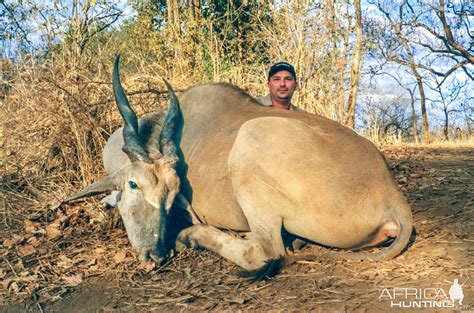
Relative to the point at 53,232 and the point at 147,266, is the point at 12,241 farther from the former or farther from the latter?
the point at 147,266

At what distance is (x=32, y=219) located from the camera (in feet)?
15.8

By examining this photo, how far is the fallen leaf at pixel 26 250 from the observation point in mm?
4043

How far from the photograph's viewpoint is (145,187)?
12.2 ft

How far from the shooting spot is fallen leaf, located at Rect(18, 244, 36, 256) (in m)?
4.04

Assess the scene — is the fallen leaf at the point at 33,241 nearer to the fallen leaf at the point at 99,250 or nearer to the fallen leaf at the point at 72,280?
the fallen leaf at the point at 99,250

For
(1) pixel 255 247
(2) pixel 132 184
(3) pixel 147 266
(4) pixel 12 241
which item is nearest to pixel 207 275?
(1) pixel 255 247

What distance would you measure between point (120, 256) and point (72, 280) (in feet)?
1.46

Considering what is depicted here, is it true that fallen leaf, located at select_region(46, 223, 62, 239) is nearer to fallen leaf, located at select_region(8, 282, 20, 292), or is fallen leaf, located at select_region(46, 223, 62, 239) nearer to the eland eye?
fallen leaf, located at select_region(8, 282, 20, 292)

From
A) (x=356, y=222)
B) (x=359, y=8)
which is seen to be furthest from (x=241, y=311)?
(x=359, y=8)

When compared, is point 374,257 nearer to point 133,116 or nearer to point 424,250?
point 424,250

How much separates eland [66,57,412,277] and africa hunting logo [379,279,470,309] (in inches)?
16.4

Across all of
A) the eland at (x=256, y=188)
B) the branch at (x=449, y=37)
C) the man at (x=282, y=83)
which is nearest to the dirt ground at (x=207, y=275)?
the eland at (x=256, y=188)

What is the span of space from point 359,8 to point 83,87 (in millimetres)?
9316

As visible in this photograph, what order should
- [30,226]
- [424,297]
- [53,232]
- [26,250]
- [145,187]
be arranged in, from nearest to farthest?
[424,297], [145,187], [26,250], [53,232], [30,226]
